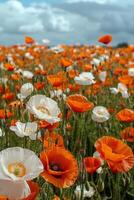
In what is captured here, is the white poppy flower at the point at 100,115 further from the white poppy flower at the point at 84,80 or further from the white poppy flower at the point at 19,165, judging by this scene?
the white poppy flower at the point at 19,165

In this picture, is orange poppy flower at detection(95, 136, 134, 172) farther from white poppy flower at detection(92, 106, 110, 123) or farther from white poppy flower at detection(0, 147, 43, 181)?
white poppy flower at detection(92, 106, 110, 123)

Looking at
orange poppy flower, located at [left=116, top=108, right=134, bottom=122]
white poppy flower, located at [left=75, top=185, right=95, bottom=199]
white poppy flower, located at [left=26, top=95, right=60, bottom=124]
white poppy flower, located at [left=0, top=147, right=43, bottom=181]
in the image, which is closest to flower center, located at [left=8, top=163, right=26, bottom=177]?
white poppy flower, located at [left=0, top=147, right=43, bottom=181]

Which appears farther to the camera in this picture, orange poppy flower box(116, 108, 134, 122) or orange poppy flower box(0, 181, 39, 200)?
orange poppy flower box(116, 108, 134, 122)

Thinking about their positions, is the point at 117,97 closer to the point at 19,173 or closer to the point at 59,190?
the point at 59,190

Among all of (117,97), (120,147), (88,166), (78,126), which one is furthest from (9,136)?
(117,97)

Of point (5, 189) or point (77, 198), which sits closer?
point (5, 189)

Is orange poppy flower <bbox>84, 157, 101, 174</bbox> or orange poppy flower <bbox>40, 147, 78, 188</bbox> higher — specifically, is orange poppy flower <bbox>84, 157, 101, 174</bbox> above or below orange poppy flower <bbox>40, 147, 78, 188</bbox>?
below

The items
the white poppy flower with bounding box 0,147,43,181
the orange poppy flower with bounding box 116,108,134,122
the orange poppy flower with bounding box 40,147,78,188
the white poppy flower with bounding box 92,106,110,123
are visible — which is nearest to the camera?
the white poppy flower with bounding box 0,147,43,181
